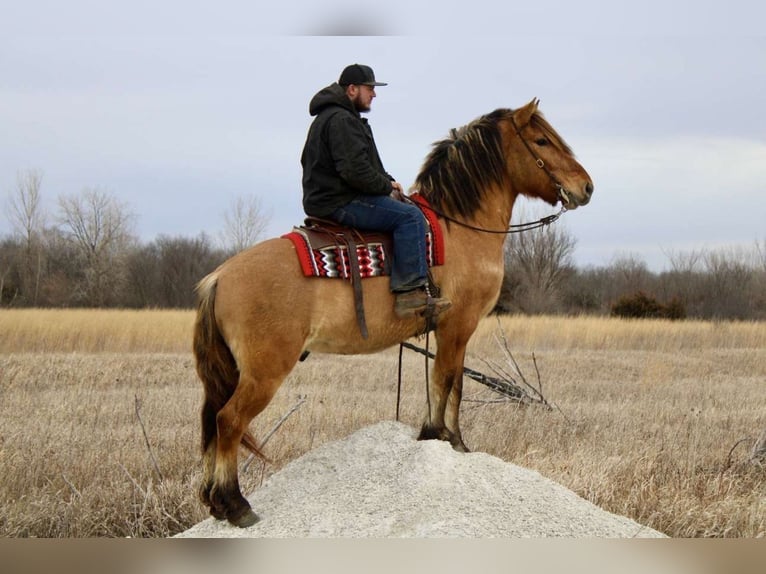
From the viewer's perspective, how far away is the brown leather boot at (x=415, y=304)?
509 cm

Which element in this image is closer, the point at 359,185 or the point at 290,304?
the point at 290,304

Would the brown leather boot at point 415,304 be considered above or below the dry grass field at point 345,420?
above

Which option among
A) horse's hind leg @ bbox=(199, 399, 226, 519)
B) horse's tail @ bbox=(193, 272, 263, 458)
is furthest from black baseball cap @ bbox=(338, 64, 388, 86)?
horse's hind leg @ bbox=(199, 399, 226, 519)

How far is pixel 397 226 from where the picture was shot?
509 centimetres

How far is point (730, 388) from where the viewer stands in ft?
41.8

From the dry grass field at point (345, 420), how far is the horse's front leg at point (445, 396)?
4.24ft

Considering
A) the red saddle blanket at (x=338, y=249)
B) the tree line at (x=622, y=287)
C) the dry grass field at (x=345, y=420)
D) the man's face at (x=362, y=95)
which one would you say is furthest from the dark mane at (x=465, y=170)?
the tree line at (x=622, y=287)

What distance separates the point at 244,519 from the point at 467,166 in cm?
306

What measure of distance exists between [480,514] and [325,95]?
294 cm

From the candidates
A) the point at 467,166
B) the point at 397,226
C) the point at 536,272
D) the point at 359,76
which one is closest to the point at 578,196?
the point at 467,166

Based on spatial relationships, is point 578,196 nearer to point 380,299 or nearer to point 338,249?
point 380,299

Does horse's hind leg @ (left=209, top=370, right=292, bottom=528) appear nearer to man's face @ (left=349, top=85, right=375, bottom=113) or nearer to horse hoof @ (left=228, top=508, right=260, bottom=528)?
horse hoof @ (left=228, top=508, right=260, bottom=528)

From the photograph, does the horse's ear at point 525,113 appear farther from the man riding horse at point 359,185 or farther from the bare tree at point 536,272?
the bare tree at point 536,272

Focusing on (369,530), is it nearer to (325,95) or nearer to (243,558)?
(243,558)
